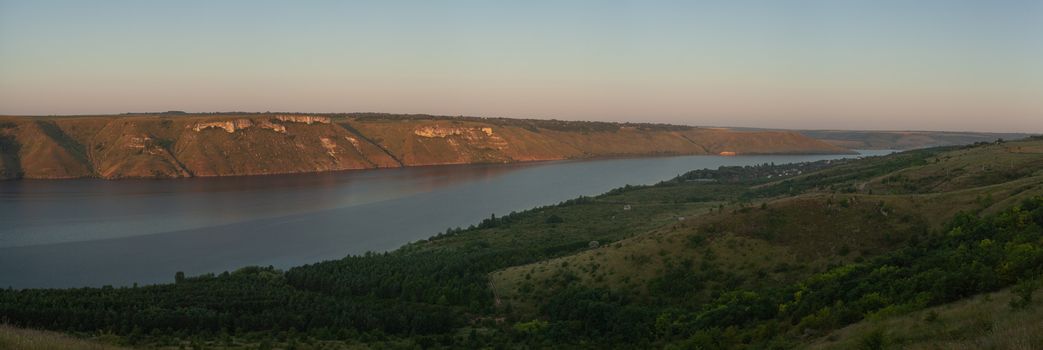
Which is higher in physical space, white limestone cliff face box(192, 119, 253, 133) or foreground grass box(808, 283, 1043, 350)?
→ white limestone cliff face box(192, 119, 253, 133)

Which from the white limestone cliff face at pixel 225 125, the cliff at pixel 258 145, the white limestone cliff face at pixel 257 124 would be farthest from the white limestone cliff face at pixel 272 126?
the white limestone cliff face at pixel 225 125

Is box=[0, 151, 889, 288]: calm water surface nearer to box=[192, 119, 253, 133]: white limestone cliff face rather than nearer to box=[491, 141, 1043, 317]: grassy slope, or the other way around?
box=[192, 119, 253, 133]: white limestone cliff face

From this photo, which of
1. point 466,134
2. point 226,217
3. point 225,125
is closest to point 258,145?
point 225,125

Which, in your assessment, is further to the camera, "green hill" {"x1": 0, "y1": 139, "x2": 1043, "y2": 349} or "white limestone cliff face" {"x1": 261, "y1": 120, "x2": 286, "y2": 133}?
"white limestone cliff face" {"x1": 261, "y1": 120, "x2": 286, "y2": 133}

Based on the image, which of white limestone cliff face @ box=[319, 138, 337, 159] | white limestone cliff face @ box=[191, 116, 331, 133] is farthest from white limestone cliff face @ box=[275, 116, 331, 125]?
white limestone cliff face @ box=[319, 138, 337, 159]

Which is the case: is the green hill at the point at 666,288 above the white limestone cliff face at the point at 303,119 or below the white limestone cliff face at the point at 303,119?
below

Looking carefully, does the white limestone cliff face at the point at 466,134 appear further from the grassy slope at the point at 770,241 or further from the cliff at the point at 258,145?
the grassy slope at the point at 770,241
